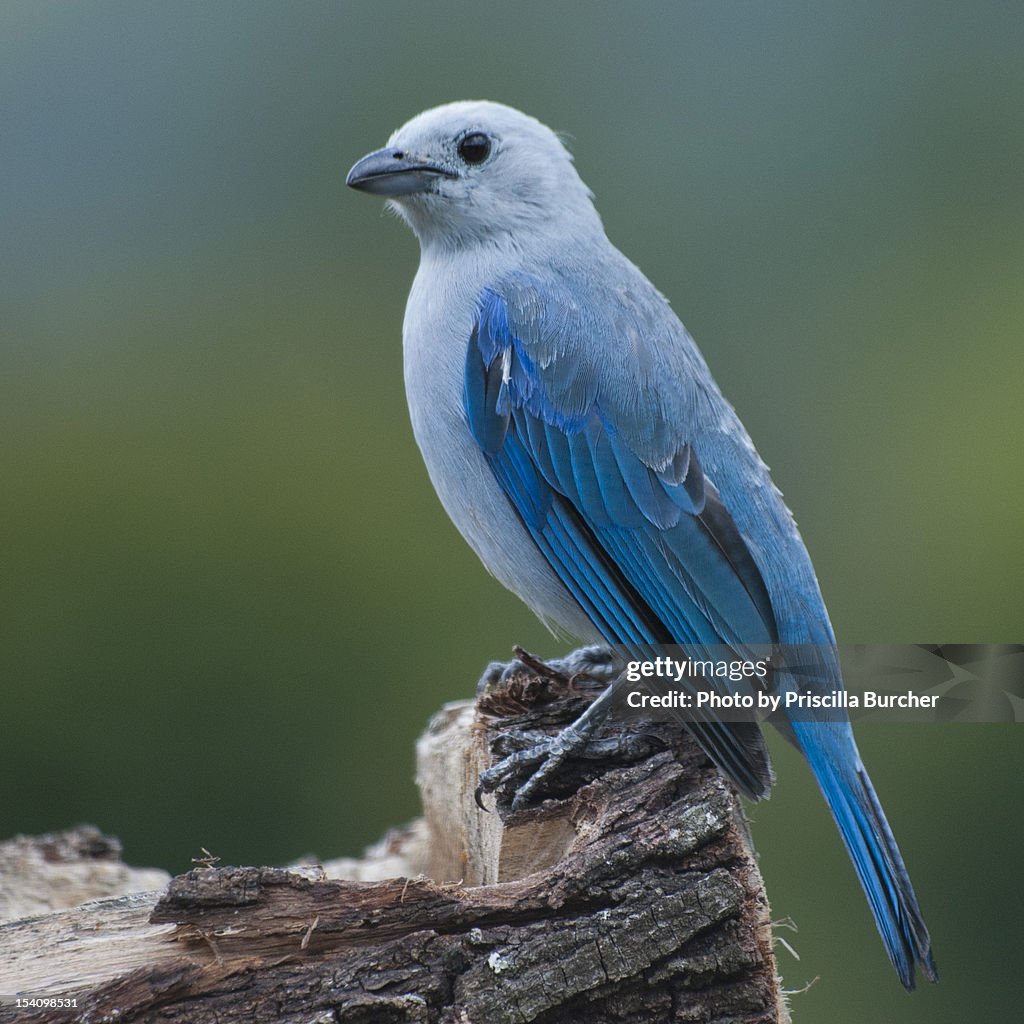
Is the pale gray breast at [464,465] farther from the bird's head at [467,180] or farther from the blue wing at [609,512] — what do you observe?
the bird's head at [467,180]

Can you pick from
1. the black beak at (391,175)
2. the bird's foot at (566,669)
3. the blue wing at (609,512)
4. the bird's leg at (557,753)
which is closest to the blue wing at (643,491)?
the blue wing at (609,512)

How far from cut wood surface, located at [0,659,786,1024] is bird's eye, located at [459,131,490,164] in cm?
213

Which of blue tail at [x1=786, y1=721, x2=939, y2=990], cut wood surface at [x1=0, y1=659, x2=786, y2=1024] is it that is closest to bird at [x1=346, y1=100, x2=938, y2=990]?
blue tail at [x1=786, y1=721, x2=939, y2=990]

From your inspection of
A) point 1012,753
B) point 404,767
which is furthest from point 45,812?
point 1012,753

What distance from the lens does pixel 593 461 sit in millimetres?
3674

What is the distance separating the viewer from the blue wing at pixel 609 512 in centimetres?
351

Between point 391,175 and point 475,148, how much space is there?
30 centimetres

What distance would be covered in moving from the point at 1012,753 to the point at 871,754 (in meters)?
0.58

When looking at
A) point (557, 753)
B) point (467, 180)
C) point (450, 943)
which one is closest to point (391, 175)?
point (467, 180)

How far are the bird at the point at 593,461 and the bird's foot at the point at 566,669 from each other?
Result: 14 centimetres

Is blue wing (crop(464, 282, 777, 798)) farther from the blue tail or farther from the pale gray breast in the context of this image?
the blue tail

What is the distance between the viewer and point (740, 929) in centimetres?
281

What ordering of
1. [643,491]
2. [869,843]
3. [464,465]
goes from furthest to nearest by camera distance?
1. [464,465]
2. [643,491]
3. [869,843]

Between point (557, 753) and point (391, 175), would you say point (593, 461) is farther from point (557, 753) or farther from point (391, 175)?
point (391, 175)
